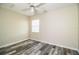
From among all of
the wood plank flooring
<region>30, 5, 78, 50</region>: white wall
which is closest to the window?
<region>30, 5, 78, 50</region>: white wall

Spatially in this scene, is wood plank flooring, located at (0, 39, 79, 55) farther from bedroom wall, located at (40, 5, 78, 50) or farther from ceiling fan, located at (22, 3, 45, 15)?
ceiling fan, located at (22, 3, 45, 15)

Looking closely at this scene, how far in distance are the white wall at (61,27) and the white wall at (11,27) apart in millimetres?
509

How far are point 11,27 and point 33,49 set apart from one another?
811 mm

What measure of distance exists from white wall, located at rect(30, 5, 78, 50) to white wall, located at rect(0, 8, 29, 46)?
Answer: 1.67 ft

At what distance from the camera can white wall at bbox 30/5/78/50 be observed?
144 cm

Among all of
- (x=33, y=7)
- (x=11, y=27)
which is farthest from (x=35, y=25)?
(x=11, y=27)

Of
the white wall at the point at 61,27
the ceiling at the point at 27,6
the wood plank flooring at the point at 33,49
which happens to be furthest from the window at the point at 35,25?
the wood plank flooring at the point at 33,49

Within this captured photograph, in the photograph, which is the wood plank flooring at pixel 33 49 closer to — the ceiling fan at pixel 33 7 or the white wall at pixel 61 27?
the white wall at pixel 61 27

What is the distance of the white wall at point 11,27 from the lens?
147 cm
